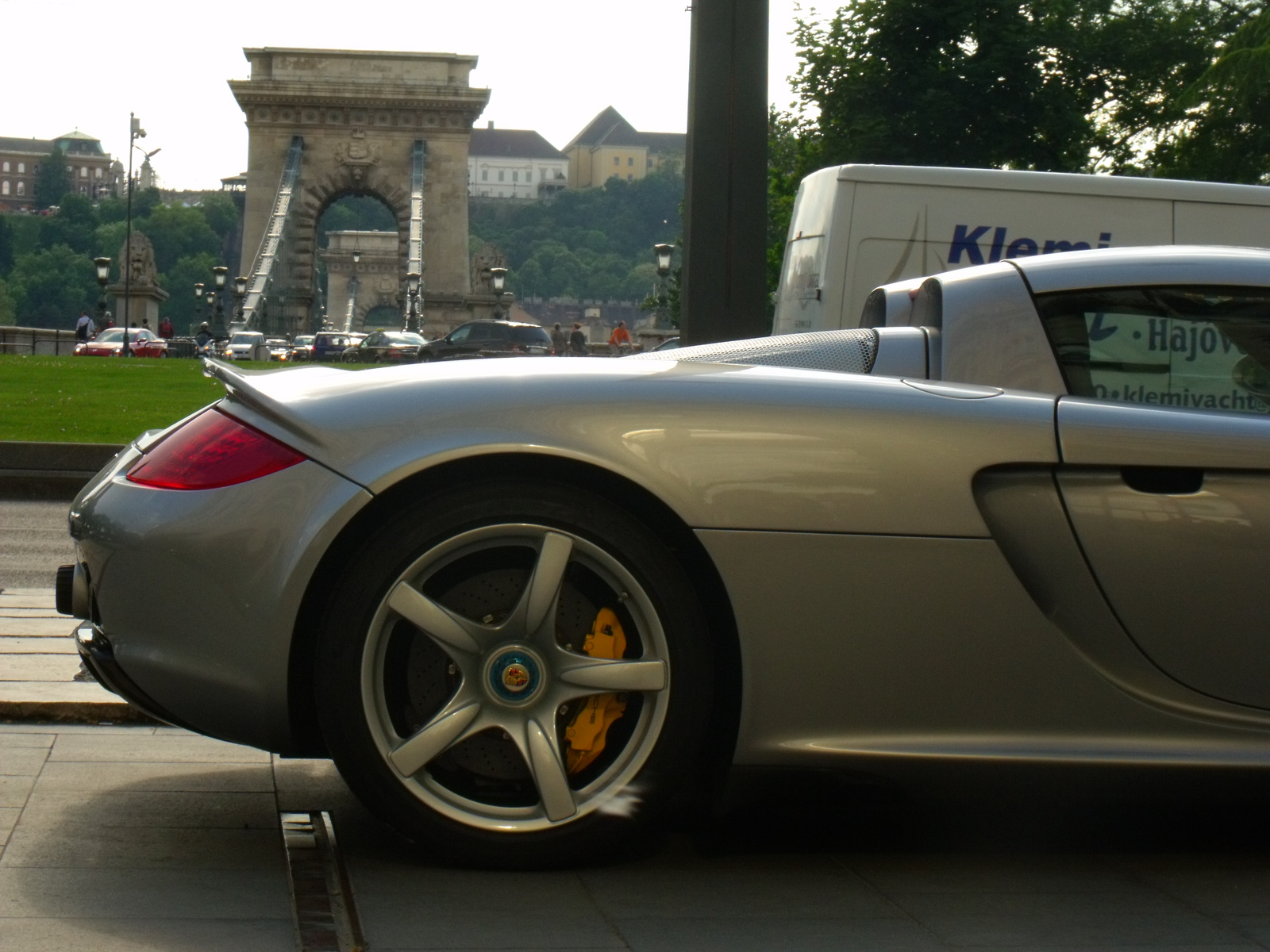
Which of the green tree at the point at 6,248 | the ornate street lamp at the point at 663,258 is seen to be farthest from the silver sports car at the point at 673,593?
the green tree at the point at 6,248

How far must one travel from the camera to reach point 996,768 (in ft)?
10.2

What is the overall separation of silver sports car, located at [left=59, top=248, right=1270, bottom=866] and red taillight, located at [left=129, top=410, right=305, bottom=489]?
0.01m

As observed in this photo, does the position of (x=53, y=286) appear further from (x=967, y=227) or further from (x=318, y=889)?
(x=318, y=889)

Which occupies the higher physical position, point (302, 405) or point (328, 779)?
point (302, 405)

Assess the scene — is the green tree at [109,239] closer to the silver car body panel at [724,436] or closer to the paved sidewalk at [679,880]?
the paved sidewalk at [679,880]

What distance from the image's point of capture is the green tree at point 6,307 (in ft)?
480

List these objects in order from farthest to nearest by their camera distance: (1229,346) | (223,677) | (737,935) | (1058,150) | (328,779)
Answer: (1058,150), (328,779), (1229,346), (223,677), (737,935)

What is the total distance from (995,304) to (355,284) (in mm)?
146073

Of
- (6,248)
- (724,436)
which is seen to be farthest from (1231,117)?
(6,248)

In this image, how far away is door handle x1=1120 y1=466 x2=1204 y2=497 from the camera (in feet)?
10.3

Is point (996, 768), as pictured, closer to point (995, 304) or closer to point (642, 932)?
point (642, 932)

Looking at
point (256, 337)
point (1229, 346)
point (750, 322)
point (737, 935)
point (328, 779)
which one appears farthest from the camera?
point (256, 337)

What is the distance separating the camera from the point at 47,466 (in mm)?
13562

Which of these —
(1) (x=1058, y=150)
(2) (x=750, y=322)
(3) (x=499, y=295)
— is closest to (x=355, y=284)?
(3) (x=499, y=295)
